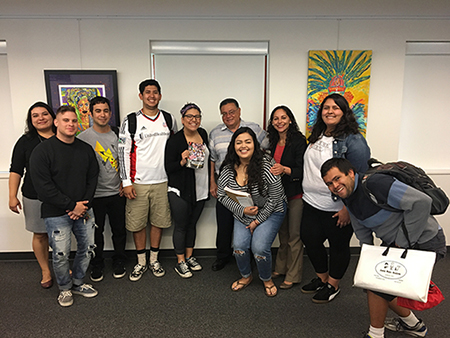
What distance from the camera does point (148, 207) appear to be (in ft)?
8.98

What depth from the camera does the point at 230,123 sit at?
8.59 feet

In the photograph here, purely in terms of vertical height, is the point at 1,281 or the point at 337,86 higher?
the point at 337,86

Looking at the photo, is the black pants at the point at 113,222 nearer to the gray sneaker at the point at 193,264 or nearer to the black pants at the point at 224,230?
the gray sneaker at the point at 193,264

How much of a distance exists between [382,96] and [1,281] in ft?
14.3

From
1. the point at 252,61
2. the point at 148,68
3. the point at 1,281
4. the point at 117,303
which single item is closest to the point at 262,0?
the point at 252,61

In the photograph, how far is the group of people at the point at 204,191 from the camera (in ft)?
6.66

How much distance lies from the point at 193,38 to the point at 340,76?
161 centimetres

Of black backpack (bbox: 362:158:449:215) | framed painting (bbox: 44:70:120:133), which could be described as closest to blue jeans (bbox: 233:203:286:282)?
black backpack (bbox: 362:158:449:215)

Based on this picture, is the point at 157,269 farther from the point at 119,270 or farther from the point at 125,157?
the point at 125,157

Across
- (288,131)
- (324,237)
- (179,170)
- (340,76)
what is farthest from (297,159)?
(340,76)

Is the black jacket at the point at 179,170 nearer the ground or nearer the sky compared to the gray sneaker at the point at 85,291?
nearer the sky

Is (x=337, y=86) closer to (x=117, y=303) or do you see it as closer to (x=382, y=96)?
(x=382, y=96)

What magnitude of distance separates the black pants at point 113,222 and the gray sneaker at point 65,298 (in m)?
0.46

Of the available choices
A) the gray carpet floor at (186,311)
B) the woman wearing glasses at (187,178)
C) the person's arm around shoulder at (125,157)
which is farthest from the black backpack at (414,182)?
the person's arm around shoulder at (125,157)
